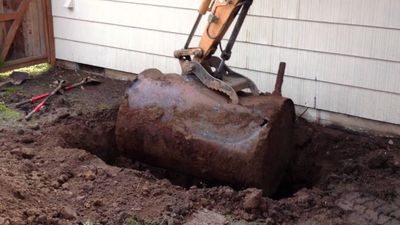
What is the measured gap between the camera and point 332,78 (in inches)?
230

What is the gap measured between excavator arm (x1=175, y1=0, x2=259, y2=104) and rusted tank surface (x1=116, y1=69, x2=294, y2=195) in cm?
9

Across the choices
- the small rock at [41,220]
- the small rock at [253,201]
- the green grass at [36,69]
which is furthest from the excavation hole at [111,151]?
the green grass at [36,69]

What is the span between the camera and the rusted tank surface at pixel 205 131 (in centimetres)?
461

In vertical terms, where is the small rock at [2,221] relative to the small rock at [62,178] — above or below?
above

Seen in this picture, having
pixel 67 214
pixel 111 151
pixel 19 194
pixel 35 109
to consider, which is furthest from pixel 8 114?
pixel 67 214

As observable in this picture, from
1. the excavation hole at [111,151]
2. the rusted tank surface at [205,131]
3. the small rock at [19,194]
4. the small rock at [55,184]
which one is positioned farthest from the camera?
the excavation hole at [111,151]

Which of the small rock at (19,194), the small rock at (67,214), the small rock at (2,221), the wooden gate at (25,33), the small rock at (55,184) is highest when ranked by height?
the wooden gate at (25,33)

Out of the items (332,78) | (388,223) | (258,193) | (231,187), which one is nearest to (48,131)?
(231,187)

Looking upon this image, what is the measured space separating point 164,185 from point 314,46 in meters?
2.36

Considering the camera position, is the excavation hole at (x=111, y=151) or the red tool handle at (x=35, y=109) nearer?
the excavation hole at (x=111, y=151)

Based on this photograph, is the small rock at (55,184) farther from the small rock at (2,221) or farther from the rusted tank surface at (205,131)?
the rusted tank surface at (205,131)

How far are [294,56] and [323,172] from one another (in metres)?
1.40

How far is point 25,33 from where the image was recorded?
8086 millimetres

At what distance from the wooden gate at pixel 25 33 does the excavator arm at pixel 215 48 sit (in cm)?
366
